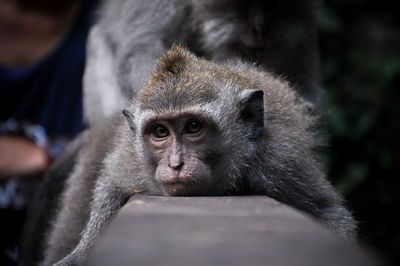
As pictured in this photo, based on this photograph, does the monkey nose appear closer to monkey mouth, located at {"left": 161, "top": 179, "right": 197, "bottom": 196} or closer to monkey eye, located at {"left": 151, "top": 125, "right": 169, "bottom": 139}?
monkey mouth, located at {"left": 161, "top": 179, "right": 197, "bottom": 196}

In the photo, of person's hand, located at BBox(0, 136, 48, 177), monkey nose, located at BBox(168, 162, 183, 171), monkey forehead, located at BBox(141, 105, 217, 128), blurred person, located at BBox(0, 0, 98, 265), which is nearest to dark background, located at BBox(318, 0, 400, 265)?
blurred person, located at BBox(0, 0, 98, 265)

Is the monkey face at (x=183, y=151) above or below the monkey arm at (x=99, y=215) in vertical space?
above

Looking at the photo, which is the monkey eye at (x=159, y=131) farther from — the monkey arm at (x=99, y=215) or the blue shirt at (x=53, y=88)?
the blue shirt at (x=53, y=88)

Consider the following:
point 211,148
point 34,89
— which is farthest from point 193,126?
point 34,89

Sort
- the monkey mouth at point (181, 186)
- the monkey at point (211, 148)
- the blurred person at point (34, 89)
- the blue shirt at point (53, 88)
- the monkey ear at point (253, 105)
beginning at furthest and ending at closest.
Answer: the blue shirt at point (53, 88), the blurred person at point (34, 89), the monkey ear at point (253, 105), the monkey at point (211, 148), the monkey mouth at point (181, 186)

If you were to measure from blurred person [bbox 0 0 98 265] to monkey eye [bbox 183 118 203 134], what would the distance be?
2.88 meters

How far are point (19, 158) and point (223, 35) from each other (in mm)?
2350

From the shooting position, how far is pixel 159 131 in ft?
11.3

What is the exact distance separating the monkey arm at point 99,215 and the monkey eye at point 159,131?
1.52ft

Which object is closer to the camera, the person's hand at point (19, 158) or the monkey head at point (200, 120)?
the monkey head at point (200, 120)

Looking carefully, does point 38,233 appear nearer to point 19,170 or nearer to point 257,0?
point 19,170

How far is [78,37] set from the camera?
6.91 m

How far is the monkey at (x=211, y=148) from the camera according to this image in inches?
130

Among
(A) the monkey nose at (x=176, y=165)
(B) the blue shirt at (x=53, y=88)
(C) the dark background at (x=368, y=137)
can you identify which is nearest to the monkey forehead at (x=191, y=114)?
(A) the monkey nose at (x=176, y=165)
